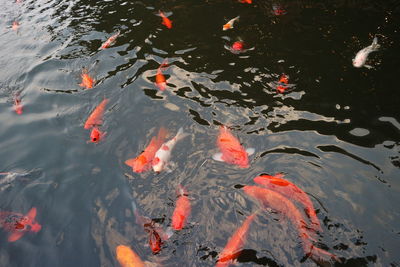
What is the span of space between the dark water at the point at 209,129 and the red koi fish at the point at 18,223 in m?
0.12

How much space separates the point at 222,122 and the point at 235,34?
10.9 feet

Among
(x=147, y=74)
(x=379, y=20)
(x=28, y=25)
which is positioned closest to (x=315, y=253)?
(x=147, y=74)

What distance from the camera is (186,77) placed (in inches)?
274

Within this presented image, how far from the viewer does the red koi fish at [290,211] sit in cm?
391

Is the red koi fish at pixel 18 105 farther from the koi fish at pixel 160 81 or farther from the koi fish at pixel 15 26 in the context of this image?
the koi fish at pixel 15 26

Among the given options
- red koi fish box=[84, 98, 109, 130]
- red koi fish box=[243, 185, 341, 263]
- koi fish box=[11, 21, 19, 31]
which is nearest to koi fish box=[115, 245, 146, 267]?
red koi fish box=[243, 185, 341, 263]

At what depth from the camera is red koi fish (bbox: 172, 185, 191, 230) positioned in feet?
14.2

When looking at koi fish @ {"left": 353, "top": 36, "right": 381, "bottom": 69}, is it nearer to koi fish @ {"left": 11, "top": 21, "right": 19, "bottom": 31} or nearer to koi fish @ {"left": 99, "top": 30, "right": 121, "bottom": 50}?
koi fish @ {"left": 99, "top": 30, "right": 121, "bottom": 50}

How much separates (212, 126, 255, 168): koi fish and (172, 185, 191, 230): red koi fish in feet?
3.01

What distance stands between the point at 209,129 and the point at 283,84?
2.03 meters

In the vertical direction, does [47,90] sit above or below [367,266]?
above

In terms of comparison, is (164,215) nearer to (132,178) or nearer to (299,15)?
(132,178)

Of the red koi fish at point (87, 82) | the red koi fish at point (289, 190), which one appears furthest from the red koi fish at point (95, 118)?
the red koi fish at point (289, 190)

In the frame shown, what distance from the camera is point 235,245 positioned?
13.3ft
